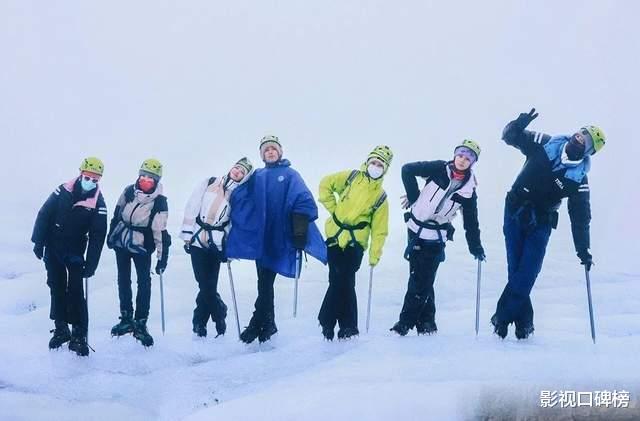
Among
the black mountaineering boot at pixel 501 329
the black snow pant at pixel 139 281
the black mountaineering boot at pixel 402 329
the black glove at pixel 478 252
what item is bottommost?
the black mountaineering boot at pixel 402 329

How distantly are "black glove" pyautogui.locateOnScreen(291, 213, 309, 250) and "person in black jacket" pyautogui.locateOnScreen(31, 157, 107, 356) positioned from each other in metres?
1.95

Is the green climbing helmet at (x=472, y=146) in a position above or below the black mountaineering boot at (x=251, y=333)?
above

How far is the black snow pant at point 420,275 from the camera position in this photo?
20.0ft

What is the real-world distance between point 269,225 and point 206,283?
→ 906 millimetres

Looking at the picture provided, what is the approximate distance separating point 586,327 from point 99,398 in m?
5.00

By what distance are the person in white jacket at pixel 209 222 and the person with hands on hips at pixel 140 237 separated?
292 millimetres

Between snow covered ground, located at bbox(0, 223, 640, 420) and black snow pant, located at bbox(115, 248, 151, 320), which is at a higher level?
black snow pant, located at bbox(115, 248, 151, 320)

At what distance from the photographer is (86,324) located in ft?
20.9

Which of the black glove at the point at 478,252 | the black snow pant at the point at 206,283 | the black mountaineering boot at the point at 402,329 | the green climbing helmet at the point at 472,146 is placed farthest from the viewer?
the black snow pant at the point at 206,283

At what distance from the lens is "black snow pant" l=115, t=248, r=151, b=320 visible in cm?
653

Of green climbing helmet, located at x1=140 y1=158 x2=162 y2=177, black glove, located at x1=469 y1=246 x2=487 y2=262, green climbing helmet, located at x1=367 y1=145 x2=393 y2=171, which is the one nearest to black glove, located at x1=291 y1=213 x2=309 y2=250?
green climbing helmet, located at x1=367 y1=145 x2=393 y2=171

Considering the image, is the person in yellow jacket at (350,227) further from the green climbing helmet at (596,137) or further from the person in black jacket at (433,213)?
the green climbing helmet at (596,137)

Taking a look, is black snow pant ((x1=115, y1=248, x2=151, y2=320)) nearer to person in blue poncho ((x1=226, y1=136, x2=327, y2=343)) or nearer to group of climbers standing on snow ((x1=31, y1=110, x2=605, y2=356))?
group of climbers standing on snow ((x1=31, y1=110, x2=605, y2=356))

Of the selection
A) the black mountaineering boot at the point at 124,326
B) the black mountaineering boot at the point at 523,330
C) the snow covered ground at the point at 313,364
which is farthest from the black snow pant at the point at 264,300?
the black mountaineering boot at the point at 523,330
